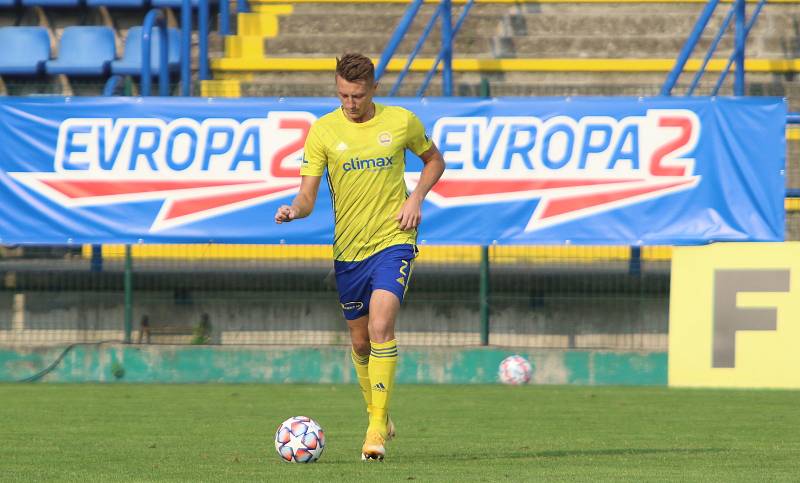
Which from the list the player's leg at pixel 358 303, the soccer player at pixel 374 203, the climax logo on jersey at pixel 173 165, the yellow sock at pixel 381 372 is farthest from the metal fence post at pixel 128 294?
the yellow sock at pixel 381 372

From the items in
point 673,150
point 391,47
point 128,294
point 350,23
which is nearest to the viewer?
point 673,150

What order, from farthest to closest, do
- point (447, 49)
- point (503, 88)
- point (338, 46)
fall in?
1. point (338, 46)
2. point (447, 49)
3. point (503, 88)

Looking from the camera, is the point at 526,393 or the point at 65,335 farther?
the point at 65,335

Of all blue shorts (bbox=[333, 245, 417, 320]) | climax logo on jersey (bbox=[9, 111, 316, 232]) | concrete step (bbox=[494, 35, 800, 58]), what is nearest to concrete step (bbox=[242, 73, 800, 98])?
concrete step (bbox=[494, 35, 800, 58])

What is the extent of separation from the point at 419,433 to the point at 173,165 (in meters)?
5.23

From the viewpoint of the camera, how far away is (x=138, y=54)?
720 inches

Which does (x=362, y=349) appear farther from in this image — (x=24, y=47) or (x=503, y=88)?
(x=24, y=47)

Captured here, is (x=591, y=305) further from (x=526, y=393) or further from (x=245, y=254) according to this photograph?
(x=245, y=254)

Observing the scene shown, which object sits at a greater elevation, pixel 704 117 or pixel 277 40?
pixel 277 40

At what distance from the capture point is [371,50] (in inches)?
712

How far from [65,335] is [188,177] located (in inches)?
Answer: 75.6

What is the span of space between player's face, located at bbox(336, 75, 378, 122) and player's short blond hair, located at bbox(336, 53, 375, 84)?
25 millimetres

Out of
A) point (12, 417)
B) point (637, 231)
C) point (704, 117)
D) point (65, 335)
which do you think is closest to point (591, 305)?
point (637, 231)

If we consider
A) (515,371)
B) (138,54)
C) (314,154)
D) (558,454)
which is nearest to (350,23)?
(138,54)
